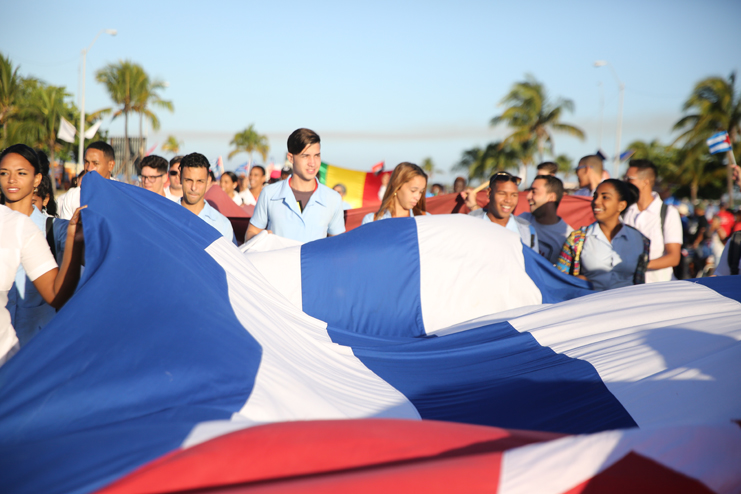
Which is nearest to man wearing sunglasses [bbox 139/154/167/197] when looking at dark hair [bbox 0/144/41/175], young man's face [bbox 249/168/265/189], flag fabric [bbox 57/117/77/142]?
dark hair [bbox 0/144/41/175]

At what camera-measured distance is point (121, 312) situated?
1921mm

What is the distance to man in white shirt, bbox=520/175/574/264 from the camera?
439 cm

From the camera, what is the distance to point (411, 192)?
3.92 meters

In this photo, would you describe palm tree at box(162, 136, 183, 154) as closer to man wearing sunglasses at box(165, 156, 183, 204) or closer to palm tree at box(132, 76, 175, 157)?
palm tree at box(132, 76, 175, 157)

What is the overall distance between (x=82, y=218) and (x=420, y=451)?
5.29 feet

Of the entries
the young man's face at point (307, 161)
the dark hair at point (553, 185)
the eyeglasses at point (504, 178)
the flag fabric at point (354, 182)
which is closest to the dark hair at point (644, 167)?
the dark hair at point (553, 185)

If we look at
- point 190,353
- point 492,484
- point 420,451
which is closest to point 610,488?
point 492,484

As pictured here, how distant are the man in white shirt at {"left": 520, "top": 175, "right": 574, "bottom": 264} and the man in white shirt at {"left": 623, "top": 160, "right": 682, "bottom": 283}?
581 millimetres

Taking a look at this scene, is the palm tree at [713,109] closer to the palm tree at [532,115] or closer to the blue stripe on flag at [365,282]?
the palm tree at [532,115]

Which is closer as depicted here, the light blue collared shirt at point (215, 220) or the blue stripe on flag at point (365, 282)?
the blue stripe on flag at point (365, 282)

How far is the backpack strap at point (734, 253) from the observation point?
4.11 metres

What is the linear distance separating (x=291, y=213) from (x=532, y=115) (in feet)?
105

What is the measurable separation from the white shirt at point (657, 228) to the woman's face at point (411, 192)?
A: 1714 millimetres

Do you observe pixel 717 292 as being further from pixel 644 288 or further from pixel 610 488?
pixel 610 488
